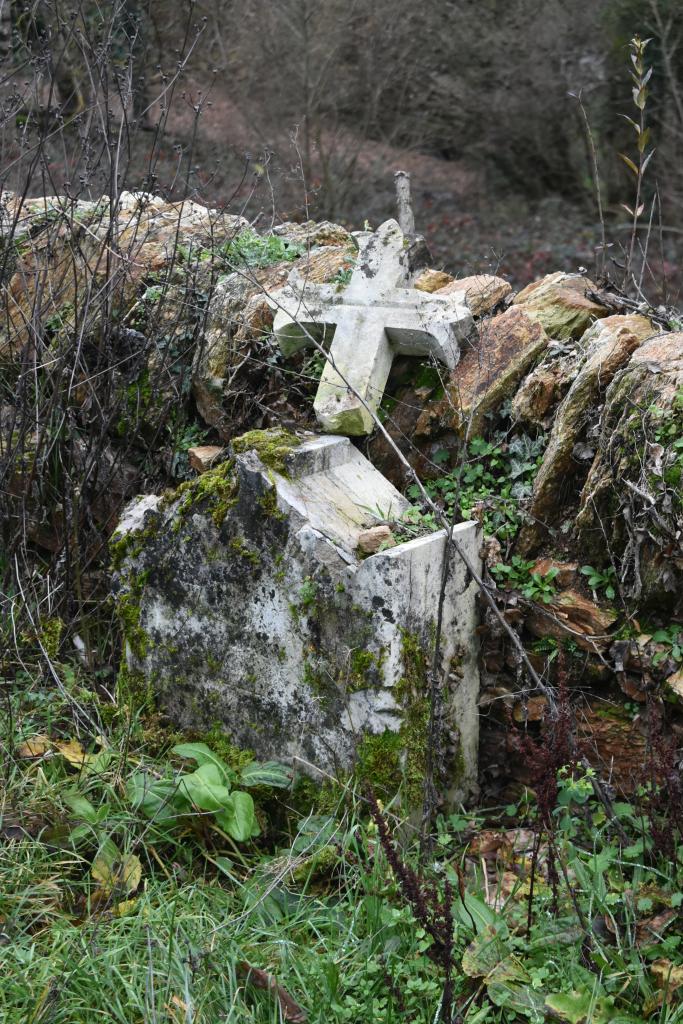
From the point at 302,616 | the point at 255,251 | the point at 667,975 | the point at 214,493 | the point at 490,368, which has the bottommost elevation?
the point at 667,975

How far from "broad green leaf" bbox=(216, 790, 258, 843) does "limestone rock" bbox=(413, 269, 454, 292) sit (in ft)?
7.85

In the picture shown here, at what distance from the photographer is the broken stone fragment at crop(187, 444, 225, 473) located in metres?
3.98

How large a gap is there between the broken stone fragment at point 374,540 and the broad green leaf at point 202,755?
33.2 inches

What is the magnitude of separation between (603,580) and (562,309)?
4.20 ft

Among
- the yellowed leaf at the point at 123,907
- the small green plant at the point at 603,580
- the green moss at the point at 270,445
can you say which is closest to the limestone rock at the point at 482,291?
the green moss at the point at 270,445

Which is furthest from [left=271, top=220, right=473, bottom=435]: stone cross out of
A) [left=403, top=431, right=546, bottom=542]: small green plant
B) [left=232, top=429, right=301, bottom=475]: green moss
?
[left=403, top=431, right=546, bottom=542]: small green plant

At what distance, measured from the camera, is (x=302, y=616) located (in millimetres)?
3236

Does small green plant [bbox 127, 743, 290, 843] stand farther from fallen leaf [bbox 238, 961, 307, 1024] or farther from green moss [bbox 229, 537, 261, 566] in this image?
green moss [bbox 229, 537, 261, 566]

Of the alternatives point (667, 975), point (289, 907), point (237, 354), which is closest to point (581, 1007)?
point (667, 975)

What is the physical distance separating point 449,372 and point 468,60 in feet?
33.6

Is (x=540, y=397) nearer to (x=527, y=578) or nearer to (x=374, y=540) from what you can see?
(x=527, y=578)

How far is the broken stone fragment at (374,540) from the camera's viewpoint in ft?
10.6

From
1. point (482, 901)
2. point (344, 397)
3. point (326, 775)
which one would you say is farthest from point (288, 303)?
point (482, 901)

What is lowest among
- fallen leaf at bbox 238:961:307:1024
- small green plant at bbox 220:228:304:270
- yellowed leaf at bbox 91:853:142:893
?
yellowed leaf at bbox 91:853:142:893
